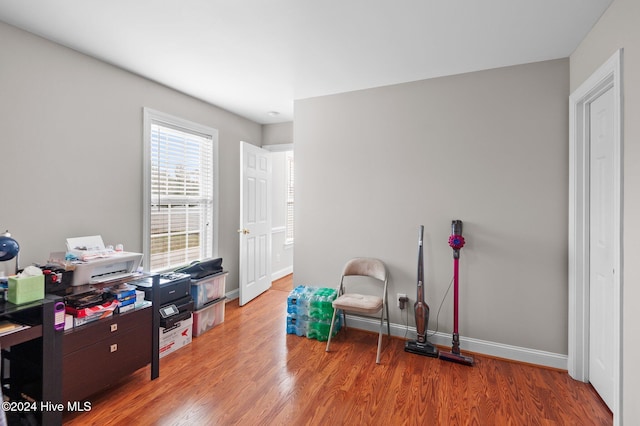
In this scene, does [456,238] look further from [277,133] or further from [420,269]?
[277,133]

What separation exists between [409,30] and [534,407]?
8.80ft

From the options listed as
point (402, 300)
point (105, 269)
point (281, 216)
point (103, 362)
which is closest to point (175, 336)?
point (103, 362)

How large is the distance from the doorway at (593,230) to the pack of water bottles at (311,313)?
1988 mm

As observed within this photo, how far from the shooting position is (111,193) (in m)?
2.80

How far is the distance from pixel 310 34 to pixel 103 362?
8.64 ft

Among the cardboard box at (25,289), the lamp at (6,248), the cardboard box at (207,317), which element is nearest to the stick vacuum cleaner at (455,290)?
the cardboard box at (207,317)

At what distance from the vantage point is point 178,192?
350 cm

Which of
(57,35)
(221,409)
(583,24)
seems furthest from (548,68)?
(57,35)

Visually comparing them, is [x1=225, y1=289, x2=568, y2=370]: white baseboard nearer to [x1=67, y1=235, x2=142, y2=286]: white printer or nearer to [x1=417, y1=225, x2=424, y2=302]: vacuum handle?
[x1=417, y1=225, x2=424, y2=302]: vacuum handle

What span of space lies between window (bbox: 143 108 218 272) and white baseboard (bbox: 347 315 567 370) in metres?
2.29

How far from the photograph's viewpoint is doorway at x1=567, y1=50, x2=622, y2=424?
200cm

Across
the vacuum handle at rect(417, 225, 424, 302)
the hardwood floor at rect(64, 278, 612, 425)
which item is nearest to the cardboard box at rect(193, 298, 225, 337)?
the hardwood floor at rect(64, 278, 612, 425)

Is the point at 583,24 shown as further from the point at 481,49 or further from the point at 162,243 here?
the point at 162,243

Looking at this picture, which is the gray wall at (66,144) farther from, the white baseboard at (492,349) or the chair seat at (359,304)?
the white baseboard at (492,349)
